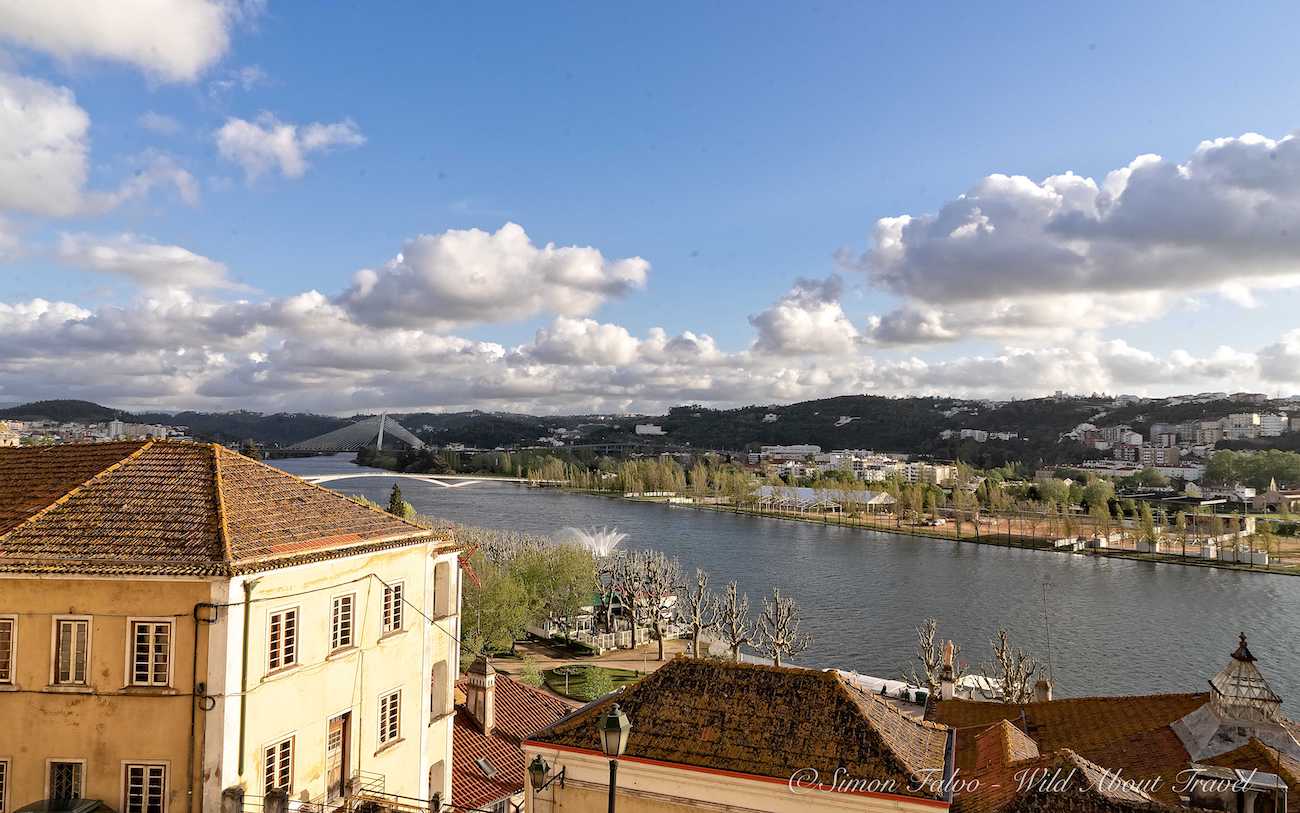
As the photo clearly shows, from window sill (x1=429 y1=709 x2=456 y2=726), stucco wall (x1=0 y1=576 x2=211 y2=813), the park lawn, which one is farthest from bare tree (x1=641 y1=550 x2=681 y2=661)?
stucco wall (x1=0 y1=576 x2=211 y2=813)

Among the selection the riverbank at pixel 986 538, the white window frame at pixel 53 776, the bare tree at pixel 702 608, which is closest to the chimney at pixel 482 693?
the white window frame at pixel 53 776

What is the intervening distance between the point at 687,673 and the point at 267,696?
3.87 metres

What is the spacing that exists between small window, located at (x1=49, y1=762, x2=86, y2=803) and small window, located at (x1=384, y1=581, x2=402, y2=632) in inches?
117

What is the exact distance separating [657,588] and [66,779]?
24.8 m

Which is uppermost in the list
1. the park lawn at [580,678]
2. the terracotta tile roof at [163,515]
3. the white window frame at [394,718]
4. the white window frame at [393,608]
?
the terracotta tile roof at [163,515]

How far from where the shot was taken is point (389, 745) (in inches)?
364

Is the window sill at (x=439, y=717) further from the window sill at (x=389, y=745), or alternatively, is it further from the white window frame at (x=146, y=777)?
the white window frame at (x=146, y=777)

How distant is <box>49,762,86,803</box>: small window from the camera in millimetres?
7074

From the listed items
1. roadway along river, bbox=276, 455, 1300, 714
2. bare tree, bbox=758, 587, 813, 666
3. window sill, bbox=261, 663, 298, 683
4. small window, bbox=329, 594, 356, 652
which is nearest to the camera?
window sill, bbox=261, 663, 298, 683

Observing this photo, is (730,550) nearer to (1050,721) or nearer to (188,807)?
(1050,721)

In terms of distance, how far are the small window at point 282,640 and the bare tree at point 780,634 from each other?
17.5 meters

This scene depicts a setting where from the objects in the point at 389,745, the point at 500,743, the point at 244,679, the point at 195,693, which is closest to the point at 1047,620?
the point at 500,743

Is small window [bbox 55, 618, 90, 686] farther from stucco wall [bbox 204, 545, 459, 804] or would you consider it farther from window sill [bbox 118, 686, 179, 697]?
stucco wall [bbox 204, 545, 459, 804]

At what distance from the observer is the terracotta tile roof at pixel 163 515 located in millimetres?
7129
